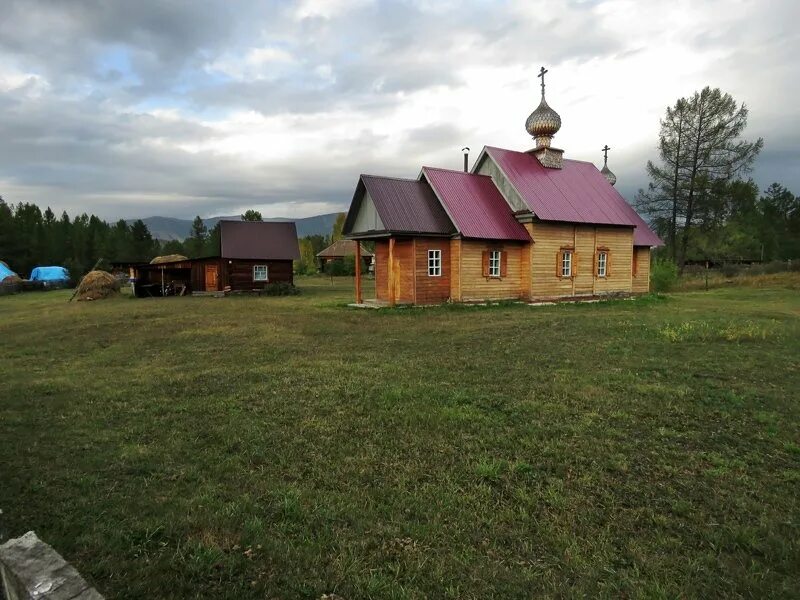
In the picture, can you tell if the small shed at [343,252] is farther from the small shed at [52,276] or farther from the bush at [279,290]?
the bush at [279,290]

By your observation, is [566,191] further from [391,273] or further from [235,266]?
[235,266]

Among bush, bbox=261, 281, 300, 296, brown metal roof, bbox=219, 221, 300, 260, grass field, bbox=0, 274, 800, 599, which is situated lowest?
grass field, bbox=0, 274, 800, 599

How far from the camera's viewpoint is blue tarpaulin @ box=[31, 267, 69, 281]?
48.0m

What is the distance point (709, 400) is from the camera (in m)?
6.96

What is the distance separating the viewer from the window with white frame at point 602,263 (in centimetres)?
2466

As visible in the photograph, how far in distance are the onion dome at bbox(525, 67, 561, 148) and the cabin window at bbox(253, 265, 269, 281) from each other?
18233 mm

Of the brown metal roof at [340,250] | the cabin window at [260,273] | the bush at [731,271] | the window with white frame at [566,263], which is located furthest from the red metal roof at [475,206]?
the brown metal roof at [340,250]

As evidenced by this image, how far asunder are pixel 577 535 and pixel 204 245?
81739mm

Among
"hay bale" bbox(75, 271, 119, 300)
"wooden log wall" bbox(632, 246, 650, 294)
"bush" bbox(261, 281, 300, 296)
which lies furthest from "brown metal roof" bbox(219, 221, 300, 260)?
"wooden log wall" bbox(632, 246, 650, 294)

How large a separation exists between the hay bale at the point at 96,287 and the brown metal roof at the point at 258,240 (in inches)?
259

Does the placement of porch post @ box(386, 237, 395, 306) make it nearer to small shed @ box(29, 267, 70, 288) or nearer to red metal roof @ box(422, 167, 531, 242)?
red metal roof @ box(422, 167, 531, 242)

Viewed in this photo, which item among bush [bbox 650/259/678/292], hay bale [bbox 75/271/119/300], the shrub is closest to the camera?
hay bale [bbox 75/271/119/300]

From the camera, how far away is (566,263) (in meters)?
23.4

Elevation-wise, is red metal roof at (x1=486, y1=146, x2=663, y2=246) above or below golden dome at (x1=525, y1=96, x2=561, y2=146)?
below
